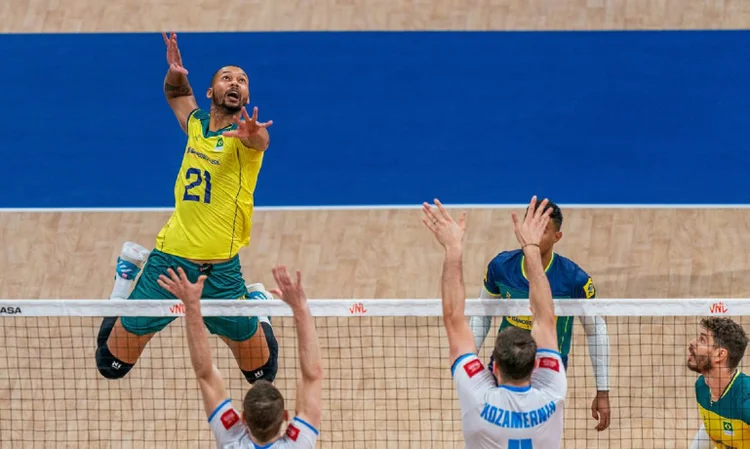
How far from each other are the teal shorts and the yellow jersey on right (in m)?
3.96

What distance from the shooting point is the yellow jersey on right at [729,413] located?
30.3 ft

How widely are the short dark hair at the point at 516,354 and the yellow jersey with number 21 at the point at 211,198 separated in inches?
164

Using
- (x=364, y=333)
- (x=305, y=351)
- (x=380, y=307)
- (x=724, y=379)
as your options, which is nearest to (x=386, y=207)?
(x=364, y=333)

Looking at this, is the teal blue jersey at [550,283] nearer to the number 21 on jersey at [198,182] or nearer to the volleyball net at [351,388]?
the volleyball net at [351,388]

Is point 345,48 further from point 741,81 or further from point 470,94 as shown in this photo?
point 741,81

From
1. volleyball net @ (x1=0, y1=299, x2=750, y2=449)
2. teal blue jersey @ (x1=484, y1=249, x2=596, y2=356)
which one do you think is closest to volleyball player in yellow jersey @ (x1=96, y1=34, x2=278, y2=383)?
volleyball net @ (x1=0, y1=299, x2=750, y2=449)

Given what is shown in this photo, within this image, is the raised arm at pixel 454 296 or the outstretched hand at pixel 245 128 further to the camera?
the outstretched hand at pixel 245 128

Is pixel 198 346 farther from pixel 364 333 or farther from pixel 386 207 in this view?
pixel 386 207

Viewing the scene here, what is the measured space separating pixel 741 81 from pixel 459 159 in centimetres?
476

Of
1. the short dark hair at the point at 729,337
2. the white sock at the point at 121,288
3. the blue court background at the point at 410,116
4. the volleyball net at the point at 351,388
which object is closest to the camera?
the short dark hair at the point at 729,337

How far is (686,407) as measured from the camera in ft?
41.8

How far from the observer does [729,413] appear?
9.37m

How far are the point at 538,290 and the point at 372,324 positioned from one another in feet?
20.4

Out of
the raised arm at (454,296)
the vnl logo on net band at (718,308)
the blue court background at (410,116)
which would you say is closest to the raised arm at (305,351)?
the raised arm at (454,296)
